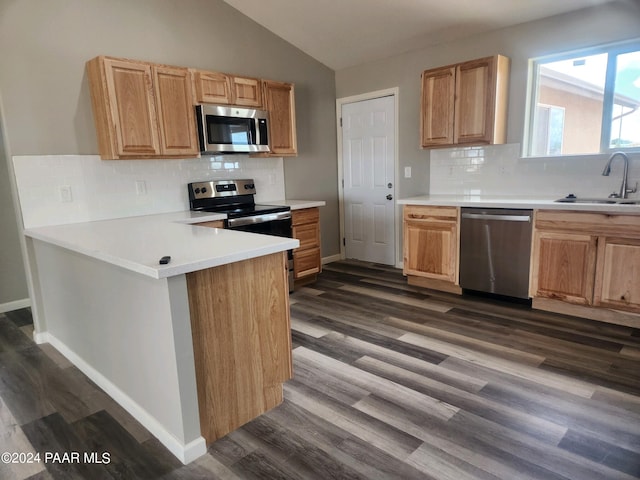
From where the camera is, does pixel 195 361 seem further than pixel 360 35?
No

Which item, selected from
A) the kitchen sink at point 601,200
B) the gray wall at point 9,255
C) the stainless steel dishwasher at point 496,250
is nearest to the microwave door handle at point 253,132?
the stainless steel dishwasher at point 496,250

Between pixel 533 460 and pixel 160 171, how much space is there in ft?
11.3

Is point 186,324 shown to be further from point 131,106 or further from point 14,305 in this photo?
point 14,305

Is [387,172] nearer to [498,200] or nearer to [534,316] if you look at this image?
[498,200]

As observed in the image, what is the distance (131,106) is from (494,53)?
3299 millimetres

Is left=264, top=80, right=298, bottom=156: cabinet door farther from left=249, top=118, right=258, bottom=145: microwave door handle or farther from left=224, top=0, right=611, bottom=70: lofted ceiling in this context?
left=224, top=0, right=611, bottom=70: lofted ceiling

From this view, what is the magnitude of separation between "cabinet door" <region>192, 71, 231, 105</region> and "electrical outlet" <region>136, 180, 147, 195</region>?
2.86 ft

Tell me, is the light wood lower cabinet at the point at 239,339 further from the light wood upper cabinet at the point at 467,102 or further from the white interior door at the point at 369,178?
the white interior door at the point at 369,178

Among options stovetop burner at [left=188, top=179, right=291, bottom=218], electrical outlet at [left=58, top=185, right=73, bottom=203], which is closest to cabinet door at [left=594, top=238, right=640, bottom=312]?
stovetop burner at [left=188, top=179, right=291, bottom=218]

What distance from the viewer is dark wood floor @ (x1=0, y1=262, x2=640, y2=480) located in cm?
177

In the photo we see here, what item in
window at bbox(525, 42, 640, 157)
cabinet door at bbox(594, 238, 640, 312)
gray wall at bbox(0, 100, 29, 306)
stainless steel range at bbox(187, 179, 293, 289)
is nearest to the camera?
cabinet door at bbox(594, 238, 640, 312)

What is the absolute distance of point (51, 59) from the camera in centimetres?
305

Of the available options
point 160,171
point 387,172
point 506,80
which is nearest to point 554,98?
Answer: point 506,80

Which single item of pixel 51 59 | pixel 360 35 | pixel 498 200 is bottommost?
pixel 498 200
